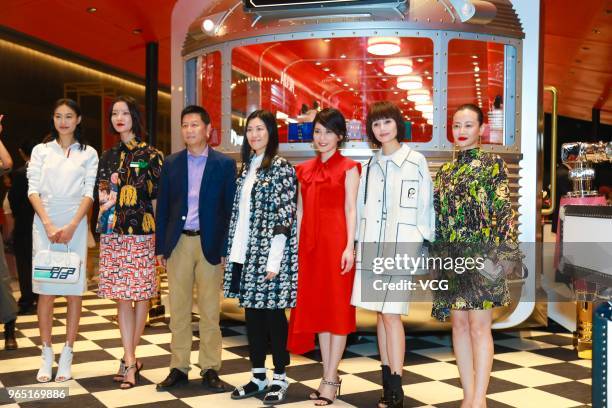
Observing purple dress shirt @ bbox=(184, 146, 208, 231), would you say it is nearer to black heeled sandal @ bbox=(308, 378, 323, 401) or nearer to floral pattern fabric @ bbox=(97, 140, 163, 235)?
floral pattern fabric @ bbox=(97, 140, 163, 235)

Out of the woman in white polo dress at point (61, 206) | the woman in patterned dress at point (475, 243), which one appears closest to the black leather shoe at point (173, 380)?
the woman in white polo dress at point (61, 206)

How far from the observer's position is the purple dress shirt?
3.63 meters

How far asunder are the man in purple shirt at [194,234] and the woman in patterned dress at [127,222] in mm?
107

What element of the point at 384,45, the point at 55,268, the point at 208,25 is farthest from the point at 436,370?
the point at 208,25

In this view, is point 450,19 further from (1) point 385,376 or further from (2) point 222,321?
(2) point 222,321

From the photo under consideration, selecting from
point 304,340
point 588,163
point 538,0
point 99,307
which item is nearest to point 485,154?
point 304,340

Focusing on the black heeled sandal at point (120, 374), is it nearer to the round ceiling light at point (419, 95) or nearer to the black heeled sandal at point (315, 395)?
the black heeled sandal at point (315, 395)

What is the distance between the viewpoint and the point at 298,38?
4.60 meters

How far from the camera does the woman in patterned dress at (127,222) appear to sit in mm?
3660

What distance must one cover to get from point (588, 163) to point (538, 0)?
4.03ft

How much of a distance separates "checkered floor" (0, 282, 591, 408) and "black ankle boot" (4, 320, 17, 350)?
0.06 metres

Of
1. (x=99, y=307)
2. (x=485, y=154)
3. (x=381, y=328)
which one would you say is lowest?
(x=99, y=307)

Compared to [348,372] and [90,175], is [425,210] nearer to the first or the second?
[348,372]

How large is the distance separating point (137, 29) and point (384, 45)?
632 centimetres
